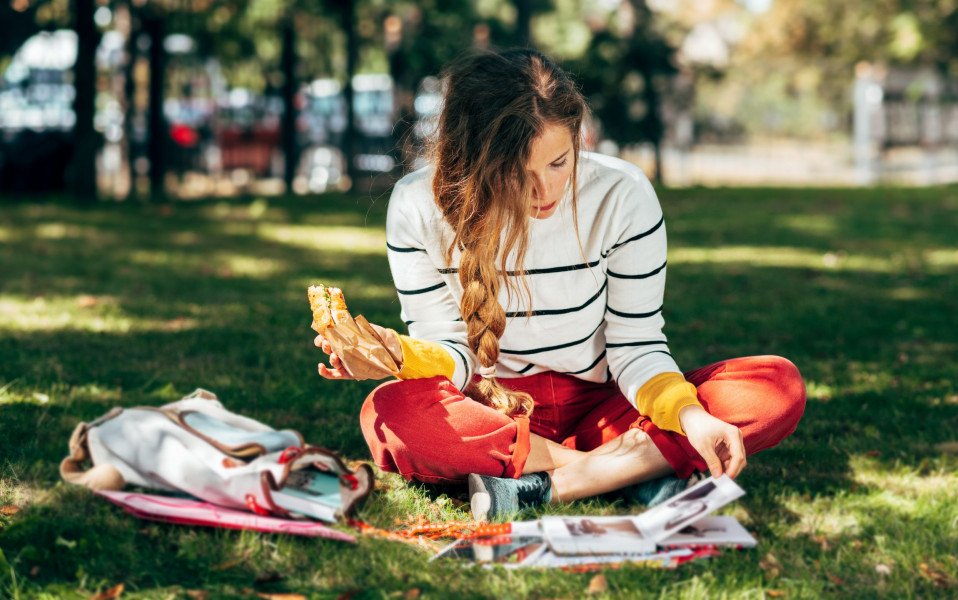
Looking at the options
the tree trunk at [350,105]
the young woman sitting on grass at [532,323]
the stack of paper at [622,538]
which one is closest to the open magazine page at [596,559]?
the stack of paper at [622,538]

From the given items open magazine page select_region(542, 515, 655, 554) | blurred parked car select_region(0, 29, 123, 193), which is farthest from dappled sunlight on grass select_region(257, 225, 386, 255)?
open magazine page select_region(542, 515, 655, 554)

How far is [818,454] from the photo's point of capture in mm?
3738

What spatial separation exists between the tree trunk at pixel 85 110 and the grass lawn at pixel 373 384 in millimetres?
2513

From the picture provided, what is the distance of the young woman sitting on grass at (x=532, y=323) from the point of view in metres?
3.00

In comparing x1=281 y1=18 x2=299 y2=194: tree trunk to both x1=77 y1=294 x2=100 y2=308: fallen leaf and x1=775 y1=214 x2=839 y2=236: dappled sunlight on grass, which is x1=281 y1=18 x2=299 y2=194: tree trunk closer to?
x1=775 y1=214 x2=839 y2=236: dappled sunlight on grass

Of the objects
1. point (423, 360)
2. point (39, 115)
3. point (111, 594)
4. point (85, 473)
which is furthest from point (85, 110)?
point (111, 594)

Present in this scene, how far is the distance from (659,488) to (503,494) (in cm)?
45

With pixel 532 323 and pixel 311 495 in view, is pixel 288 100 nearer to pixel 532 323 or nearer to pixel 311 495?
pixel 532 323

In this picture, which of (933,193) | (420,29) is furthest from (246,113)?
(933,193)

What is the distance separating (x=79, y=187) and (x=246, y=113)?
6.01 meters

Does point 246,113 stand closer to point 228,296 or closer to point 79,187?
point 79,187

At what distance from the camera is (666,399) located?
10.0 feet

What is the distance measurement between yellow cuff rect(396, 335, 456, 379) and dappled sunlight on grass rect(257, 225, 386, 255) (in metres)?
5.46

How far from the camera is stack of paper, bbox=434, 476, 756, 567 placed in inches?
107
